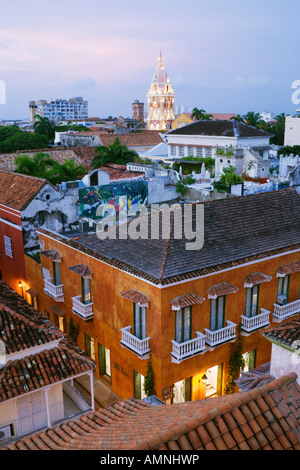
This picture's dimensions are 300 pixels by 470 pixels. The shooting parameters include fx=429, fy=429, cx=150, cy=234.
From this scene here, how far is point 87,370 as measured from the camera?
12.0 meters

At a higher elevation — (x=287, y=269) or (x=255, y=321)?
(x=287, y=269)

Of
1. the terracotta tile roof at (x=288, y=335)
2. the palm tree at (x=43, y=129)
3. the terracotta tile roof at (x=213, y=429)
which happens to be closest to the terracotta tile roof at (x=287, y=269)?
the terracotta tile roof at (x=288, y=335)

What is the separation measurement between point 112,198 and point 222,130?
2898 centimetres

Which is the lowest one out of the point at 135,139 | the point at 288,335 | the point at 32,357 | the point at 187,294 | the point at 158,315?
the point at 158,315

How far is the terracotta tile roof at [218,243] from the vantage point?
1527 cm

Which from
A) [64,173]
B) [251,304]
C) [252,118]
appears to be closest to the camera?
[251,304]

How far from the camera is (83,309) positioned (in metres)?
18.2

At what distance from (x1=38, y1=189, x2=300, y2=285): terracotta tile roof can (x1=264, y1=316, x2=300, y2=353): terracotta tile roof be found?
159 inches

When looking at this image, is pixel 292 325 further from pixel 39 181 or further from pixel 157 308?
pixel 39 181

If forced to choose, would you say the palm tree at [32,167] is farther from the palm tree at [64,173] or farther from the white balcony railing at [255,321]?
the white balcony railing at [255,321]

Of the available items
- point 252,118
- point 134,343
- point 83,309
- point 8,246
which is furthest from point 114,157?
point 252,118

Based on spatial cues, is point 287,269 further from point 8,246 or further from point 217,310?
point 8,246

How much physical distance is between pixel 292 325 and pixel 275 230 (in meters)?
7.24

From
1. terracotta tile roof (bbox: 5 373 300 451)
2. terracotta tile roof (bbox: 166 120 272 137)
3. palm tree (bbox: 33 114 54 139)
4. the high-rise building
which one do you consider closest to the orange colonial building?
terracotta tile roof (bbox: 5 373 300 451)
